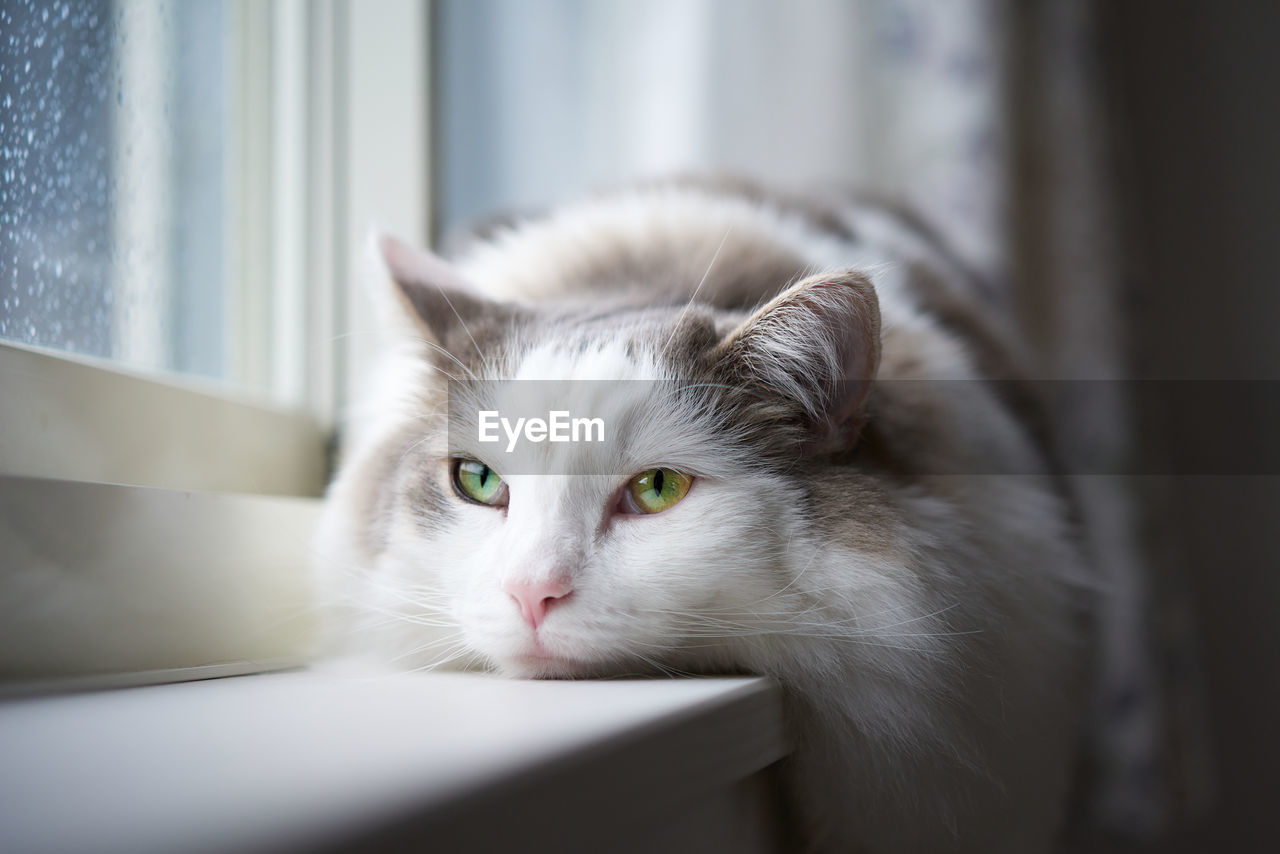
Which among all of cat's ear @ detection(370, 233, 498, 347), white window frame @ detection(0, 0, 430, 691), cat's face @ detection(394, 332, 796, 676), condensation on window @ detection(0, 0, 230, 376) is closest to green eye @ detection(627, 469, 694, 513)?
cat's face @ detection(394, 332, 796, 676)

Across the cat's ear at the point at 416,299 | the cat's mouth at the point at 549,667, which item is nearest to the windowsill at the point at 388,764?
the cat's mouth at the point at 549,667

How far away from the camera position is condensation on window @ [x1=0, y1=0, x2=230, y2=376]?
0.75 metres

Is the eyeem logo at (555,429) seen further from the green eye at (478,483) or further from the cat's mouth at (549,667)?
the cat's mouth at (549,667)

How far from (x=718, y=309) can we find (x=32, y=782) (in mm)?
748

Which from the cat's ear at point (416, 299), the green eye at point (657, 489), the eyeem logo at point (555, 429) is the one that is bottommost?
the green eye at point (657, 489)

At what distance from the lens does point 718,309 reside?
0.97m

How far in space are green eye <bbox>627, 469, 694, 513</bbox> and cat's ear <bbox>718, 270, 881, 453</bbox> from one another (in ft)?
0.36

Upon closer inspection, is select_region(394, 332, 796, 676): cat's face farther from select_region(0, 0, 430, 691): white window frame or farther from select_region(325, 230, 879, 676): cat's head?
select_region(0, 0, 430, 691): white window frame

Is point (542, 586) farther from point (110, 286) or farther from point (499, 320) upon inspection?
point (110, 286)

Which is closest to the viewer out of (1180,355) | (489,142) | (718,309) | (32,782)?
(32,782)

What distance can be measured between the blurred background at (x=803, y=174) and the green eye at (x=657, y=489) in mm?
519

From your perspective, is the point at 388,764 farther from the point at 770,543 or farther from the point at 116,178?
the point at 116,178

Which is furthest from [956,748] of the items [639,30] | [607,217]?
[639,30]

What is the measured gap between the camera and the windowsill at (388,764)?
33 centimetres
